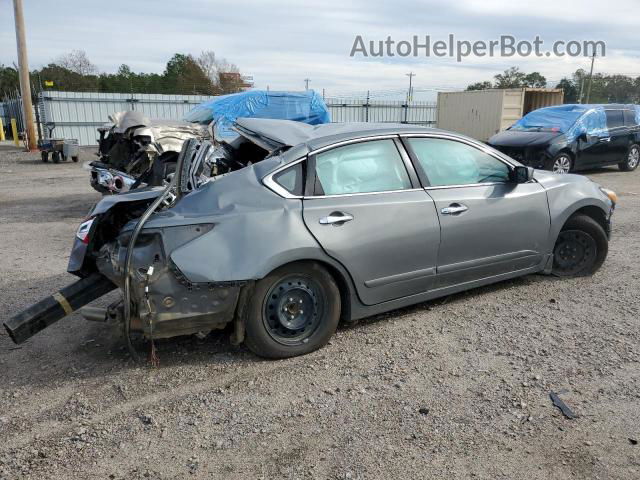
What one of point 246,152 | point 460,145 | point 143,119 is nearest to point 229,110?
point 143,119

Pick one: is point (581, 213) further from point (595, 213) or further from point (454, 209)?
point (454, 209)

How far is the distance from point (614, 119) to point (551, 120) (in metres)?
1.83

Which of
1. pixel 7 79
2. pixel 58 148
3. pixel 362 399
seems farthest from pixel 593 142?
pixel 7 79

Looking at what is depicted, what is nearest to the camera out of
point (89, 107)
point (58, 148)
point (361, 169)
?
point (361, 169)

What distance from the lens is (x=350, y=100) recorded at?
26.7 meters

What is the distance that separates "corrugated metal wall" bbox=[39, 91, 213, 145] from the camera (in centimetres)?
2330

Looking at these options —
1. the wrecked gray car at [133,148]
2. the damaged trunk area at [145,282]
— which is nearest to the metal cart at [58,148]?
the wrecked gray car at [133,148]

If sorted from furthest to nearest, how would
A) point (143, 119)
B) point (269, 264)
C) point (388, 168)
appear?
point (143, 119), point (388, 168), point (269, 264)

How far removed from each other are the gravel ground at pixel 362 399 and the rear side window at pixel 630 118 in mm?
11084

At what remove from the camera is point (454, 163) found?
180 inches

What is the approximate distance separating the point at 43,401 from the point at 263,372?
1.36m

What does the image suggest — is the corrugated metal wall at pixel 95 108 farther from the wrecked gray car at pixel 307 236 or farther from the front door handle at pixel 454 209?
the front door handle at pixel 454 209

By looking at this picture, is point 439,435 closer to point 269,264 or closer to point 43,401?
point 269,264

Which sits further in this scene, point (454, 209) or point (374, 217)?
point (454, 209)
